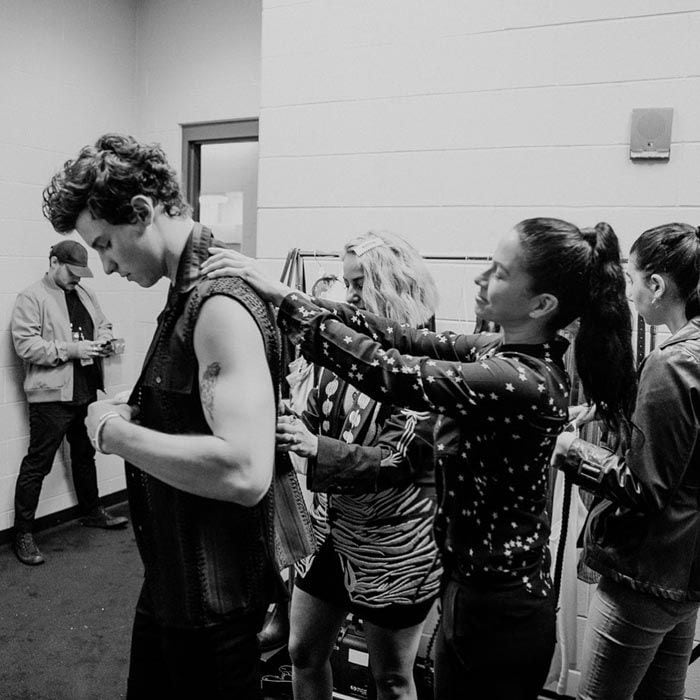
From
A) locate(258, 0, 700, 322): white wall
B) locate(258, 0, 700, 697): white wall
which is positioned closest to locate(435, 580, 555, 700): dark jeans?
locate(258, 0, 700, 697): white wall

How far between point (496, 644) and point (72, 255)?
10.1 feet

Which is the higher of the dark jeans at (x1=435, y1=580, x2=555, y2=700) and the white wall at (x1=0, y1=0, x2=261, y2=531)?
the white wall at (x1=0, y1=0, x2=261, y2=531)

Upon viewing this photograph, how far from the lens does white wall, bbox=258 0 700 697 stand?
7.40 ft

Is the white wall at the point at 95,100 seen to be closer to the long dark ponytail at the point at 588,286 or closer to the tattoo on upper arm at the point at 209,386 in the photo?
the tattoo on upper arm at the point at 209,386

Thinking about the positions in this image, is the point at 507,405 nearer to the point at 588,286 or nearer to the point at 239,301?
the point at 588,286

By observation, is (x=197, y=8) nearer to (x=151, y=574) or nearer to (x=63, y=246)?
(x=63, y=246)

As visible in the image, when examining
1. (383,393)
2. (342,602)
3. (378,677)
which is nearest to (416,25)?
(383,393)

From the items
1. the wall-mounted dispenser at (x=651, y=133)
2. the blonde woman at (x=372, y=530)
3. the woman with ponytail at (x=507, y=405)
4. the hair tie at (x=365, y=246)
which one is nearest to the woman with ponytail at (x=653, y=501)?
the woman with ponytail at (x=507, y=405)

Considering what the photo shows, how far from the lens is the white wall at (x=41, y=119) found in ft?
11.9

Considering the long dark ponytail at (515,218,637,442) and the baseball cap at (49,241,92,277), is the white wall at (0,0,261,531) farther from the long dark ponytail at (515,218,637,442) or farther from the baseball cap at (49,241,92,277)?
the long dark ponytail at (515,218,637,442)

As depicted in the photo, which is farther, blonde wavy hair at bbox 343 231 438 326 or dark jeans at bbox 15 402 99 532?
dark jeans at bbox 15 402 99 532

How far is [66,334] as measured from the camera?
3695 mm

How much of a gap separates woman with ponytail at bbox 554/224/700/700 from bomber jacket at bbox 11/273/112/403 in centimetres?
288

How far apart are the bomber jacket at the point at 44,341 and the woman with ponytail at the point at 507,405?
2.65m
